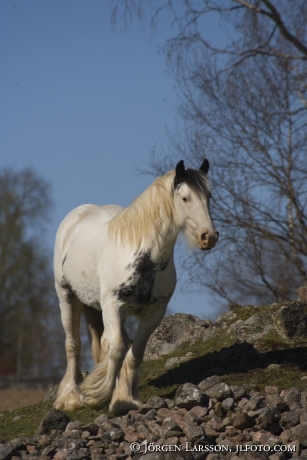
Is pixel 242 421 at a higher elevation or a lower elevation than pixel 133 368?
lower

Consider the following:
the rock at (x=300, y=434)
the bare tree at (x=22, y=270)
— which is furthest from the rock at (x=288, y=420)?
the bare tree at (x=22, y=270)

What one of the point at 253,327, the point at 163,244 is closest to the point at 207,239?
the point at 163,244

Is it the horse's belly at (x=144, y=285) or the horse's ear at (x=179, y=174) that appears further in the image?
the horse's belly at (x=144, y=285)

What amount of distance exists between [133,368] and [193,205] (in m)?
1.63

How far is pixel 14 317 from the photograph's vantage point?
3447cm

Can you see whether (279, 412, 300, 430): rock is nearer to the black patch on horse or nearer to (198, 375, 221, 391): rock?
(198, 375, 221, 391): rock

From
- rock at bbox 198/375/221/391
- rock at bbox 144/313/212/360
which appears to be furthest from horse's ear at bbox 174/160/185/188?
rock at bbox 144/313/212/360

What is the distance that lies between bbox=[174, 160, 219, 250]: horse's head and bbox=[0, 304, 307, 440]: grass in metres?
1.60

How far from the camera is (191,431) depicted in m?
6.07

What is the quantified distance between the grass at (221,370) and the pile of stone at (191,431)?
2.52 feet

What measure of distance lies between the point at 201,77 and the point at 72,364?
7.28 meters

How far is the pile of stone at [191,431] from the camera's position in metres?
6.00

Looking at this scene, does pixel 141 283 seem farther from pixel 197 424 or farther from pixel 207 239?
pixel 197 424

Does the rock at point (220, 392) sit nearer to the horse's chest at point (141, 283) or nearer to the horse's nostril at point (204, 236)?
the horse's chest at point (141, 283)
